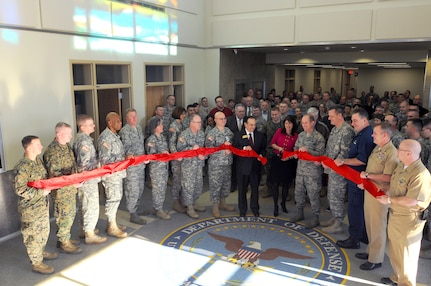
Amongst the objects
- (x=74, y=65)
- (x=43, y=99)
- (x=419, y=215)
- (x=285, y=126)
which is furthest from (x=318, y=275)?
(x=74, y=65)

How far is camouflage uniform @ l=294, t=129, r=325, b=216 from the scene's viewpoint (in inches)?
200

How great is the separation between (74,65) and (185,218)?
314 cm

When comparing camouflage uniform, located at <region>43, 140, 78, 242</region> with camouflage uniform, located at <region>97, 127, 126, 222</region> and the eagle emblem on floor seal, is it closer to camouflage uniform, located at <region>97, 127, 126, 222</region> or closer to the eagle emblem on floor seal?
camouflage uniform, located at <region>97, 127, 126, 222</region>

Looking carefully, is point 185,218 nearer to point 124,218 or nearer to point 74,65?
point 124,218

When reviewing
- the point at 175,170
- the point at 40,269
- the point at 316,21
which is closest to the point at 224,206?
the point at 175,170

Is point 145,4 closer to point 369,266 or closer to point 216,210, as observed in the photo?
point 216,210

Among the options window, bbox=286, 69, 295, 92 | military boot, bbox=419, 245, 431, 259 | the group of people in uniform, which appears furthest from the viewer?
window, bbox=286, 69, 295, 92

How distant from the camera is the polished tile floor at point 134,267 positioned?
13.1ft

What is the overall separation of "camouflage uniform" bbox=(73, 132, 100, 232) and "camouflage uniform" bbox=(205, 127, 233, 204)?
5.72ft

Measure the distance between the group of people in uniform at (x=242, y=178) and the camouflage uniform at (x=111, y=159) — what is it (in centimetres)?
1

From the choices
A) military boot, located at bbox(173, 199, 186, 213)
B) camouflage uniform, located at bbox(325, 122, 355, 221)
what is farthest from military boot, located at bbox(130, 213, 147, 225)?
camouflage uniform, located at bbox(325, 122, 355, 221)

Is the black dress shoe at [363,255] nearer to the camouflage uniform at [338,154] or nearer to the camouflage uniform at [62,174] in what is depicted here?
the camouflage uniform at [338,154]

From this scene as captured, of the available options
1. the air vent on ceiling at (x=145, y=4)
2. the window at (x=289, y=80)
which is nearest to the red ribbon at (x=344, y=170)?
the air vent on ceiling at (x=145, y=4)

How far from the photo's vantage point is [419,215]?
11.3 ft
